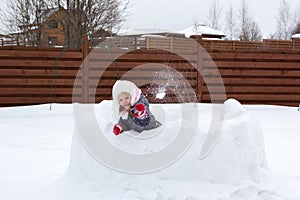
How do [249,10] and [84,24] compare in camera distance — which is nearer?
[84,24]

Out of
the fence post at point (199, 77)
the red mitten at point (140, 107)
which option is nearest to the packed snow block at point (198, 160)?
the red mitten at point (140, 107)

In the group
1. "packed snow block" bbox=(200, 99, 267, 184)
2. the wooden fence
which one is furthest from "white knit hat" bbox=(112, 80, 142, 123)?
the wooden fence

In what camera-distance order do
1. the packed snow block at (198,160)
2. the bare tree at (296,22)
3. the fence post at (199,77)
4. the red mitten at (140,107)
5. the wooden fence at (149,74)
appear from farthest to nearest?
the bare tree at (296,22) < the fence post at (199,77) < the wooden fence at (149,74) < the red mitten at (140,107) < the packed snow block at (198,160)

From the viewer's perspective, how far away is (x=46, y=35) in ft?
46.0

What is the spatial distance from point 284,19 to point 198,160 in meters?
29.5

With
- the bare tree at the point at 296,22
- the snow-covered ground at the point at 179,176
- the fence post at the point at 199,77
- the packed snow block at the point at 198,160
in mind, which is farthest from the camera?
the bare tree at the point at 296,22

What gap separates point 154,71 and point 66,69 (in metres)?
2.10

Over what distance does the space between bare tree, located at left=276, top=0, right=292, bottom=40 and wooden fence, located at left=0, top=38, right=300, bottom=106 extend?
2195cm

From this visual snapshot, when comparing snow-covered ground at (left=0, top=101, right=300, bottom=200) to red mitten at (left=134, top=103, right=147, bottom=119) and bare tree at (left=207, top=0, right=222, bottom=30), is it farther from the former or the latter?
bare tree at (left=207, top=0, right=222, bottom=30)

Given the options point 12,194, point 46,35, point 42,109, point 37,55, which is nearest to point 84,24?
point 46,35

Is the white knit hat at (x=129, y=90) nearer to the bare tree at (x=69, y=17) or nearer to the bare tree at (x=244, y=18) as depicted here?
the bare tree at (x=69, y=17)

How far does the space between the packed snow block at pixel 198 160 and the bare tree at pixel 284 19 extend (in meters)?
28.6

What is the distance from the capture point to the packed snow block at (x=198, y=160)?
2777 millimetres

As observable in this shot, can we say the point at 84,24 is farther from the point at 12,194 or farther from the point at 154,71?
the point at 12,194
